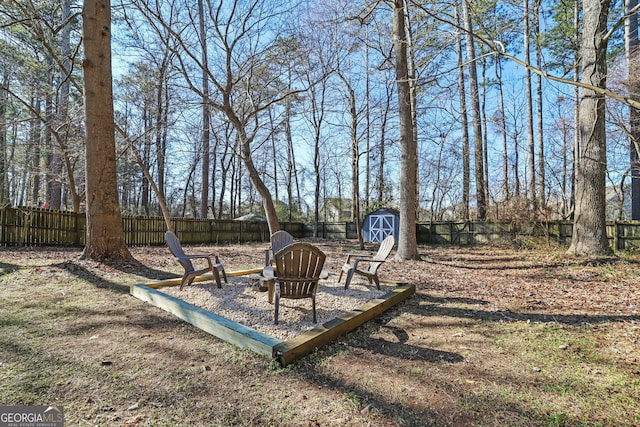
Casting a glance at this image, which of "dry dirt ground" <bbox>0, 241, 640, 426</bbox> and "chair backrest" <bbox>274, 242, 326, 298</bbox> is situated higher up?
"chair backrest" <bbox>274, 242, 326, 298</bbox>

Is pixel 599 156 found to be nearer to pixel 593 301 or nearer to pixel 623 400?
pixel 593 301

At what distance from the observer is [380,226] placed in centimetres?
1584

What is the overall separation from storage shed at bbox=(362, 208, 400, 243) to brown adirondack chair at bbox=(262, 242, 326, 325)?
488 inches

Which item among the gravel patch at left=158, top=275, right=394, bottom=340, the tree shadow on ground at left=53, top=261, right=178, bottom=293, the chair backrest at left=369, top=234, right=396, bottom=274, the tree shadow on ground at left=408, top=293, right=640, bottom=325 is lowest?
the tree shadow on ground at left=408, top=293, right=640, bottom=325

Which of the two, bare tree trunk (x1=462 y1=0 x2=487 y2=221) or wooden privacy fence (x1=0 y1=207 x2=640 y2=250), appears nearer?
wooden privacy fence (x1=0 y1=207 x2=640 y2=250)

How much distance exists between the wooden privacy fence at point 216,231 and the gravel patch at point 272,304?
24.5 ft

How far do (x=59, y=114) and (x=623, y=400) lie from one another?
13514 millimetres

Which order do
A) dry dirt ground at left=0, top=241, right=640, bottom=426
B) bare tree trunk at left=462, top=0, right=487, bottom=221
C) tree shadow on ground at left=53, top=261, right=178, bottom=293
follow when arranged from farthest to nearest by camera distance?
bare tree trunk at left=462, top=0, right=487, bottom=221 → tree shadow on ground at left=53, top=261, right=178, bottom=293 → dry dirt ground at left=0, top=241, right=640, bottom=426

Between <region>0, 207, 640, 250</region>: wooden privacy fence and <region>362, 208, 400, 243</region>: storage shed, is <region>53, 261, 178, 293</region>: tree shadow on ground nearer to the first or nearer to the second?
<region>0, 207, 640, 250</region>: wooden privacy fence

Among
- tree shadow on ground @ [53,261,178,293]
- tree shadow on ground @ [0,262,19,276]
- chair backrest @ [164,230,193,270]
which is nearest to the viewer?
chair backrest @ [164,230,193,270]

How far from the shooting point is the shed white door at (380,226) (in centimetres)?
1549

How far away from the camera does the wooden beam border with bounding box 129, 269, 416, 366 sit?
2473 millimetres

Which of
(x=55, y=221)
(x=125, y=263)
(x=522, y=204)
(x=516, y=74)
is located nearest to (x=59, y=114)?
(x=55, y=221)

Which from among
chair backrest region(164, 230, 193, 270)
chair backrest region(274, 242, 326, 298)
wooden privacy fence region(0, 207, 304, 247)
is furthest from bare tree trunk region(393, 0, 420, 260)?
wooden privacy fence region(0, 207, 304, 247)
